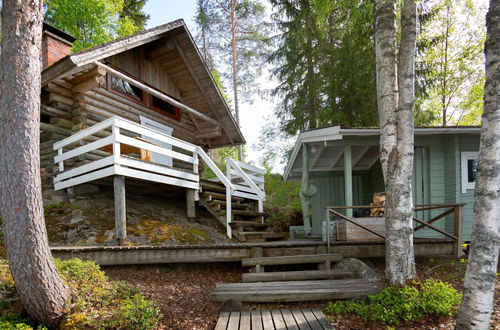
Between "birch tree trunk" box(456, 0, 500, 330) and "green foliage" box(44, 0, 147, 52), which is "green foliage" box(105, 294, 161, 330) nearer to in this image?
"birch tree trunk" box(456, 0, 500, 330)

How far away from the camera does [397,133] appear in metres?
4.47

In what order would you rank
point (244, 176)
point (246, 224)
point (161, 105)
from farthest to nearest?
point (161, 105) → point (244, 176) → point (246, 224)

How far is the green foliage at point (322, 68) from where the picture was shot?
12859mm

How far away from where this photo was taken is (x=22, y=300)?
3314 mm

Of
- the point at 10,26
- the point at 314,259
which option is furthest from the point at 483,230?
the point at 10,26

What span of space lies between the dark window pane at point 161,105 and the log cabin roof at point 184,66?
688 millimetres

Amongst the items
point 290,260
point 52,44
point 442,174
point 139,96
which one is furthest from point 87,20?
point 442,174

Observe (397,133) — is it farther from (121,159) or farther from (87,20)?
(87,20)

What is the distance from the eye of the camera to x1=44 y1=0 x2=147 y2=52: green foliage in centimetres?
1559

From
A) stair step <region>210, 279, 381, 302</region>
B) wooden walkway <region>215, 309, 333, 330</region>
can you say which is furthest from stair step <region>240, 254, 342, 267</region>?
wooden walkway <region>215, 309, 333, 330</region>

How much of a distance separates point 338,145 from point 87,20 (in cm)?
1612

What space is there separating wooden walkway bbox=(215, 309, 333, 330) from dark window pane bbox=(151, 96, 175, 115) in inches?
332

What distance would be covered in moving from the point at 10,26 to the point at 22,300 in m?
3.17

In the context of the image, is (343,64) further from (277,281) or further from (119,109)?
(277,281)
